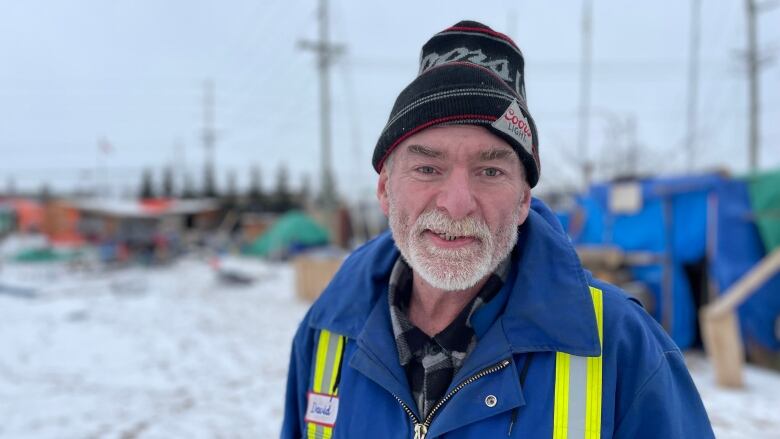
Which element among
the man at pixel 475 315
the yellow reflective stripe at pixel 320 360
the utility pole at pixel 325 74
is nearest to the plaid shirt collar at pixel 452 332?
the man at pixel 475 315

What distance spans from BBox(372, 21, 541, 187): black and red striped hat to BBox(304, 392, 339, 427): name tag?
0.91 meters

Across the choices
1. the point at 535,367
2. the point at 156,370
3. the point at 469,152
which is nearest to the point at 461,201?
the point at 469,152

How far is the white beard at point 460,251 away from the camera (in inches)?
65.9

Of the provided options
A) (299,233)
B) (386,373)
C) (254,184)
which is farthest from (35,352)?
(254,184)

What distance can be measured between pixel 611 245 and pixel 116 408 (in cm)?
740

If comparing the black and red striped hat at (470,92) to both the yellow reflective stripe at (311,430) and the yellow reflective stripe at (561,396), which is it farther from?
the yellow reflective stripe at (311,430)

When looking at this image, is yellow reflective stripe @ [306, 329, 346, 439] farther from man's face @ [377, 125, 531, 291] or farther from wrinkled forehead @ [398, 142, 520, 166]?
wrinkled forehead @ [398, 142, 520, 166]

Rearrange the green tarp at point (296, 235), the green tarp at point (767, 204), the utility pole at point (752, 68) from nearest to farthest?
the green tarp at point (767, 204), the utility pole at point (752, 68), the green tarp at point (296, 235)

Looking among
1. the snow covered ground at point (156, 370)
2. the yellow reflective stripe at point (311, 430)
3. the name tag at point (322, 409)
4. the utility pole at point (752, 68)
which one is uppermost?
the utility pole at point (752, 68)

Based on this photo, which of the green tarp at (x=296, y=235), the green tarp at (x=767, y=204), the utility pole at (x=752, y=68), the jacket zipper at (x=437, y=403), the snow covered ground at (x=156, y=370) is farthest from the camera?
the green tarp at (x=296, y=235)

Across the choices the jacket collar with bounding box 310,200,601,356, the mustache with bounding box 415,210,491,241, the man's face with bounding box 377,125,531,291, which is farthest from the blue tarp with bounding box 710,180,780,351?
the mustache with bounding box 415,210,491,241

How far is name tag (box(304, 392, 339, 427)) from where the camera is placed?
1813mm

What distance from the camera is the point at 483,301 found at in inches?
68.6

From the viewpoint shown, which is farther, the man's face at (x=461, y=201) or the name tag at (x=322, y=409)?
the name tag at (x=322, y=409)
